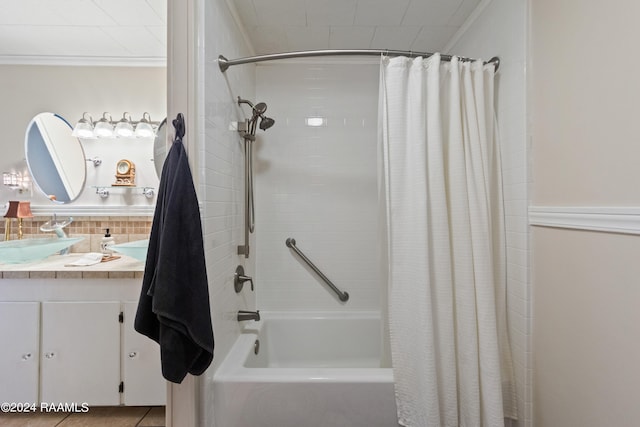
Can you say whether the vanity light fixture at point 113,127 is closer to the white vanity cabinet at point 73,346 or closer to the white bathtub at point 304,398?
the white vanity cabinet at point 73,346

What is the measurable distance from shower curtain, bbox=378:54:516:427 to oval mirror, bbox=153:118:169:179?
1.59m

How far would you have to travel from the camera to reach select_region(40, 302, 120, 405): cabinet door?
1.45 meters

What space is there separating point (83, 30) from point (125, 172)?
899mm

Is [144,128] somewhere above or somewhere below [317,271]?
above

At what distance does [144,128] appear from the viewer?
6.06 ft

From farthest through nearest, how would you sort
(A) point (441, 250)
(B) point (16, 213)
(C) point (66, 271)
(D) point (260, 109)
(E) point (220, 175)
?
(B) point (16, 213) < (D) point (260, 109) < (C) point (66, 271) < (E) point (220, 175) < (A) point (441, 250)

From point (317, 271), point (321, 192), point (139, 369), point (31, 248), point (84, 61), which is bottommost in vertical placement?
point (139, 369)

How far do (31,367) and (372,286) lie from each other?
2.12 meters

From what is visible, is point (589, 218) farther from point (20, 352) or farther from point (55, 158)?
point (55, 158)

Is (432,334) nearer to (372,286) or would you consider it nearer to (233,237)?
(372,286)

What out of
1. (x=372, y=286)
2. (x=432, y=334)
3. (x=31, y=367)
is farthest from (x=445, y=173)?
(x=31, y=367)

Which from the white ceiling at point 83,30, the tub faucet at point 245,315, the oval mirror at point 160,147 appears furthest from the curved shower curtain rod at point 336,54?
the tub faucet at point 245,315

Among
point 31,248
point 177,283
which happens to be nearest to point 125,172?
point 31,248

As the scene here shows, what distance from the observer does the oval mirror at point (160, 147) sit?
1862mm
